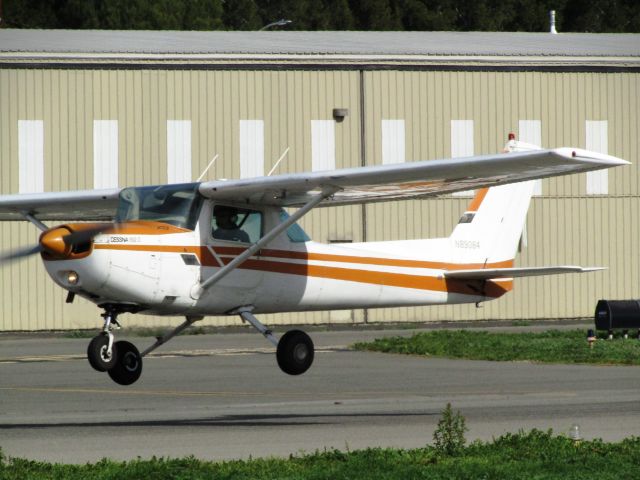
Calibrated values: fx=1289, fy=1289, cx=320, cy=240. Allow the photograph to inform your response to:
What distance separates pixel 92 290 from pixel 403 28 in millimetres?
59075

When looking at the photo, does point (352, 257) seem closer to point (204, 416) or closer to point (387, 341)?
point (204, 416)

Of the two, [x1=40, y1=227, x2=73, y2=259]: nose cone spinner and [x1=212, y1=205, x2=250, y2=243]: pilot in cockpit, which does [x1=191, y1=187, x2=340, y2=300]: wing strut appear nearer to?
[x1=212, y1=205, x2=250, y2=243]: pilot in cockpit

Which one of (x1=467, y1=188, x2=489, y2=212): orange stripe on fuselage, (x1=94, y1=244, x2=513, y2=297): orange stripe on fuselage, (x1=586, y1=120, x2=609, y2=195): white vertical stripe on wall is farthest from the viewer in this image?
(x1=586, y1=120, x2=609, y2=195): white vertical stripe on wall

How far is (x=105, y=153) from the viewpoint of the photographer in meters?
34.1

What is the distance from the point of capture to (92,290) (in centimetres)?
1490

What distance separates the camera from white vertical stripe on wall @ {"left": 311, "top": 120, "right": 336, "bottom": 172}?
35.1 metres

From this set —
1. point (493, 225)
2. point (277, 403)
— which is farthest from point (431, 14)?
point (277, 403)

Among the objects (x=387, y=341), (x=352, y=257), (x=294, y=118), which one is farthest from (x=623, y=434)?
(x=294, y=118)

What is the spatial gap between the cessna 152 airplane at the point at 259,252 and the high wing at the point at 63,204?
0.02 metres

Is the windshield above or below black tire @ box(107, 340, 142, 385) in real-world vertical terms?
above

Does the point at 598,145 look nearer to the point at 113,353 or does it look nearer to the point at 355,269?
the point at 355,269

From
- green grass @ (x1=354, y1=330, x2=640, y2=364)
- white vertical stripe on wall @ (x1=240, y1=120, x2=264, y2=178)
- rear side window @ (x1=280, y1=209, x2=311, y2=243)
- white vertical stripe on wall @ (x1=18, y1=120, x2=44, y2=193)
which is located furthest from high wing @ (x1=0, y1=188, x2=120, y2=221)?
white vertical stripe on wall @ (x1=240, y1=120, x2=264, y2=178)

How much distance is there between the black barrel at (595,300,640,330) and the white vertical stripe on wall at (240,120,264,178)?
11.0 meters

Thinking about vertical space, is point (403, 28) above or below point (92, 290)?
above
